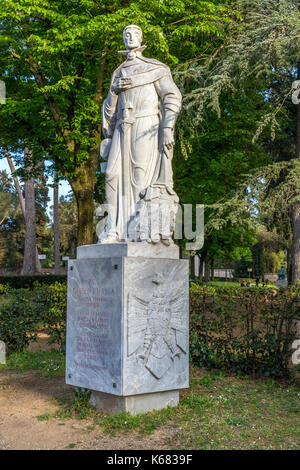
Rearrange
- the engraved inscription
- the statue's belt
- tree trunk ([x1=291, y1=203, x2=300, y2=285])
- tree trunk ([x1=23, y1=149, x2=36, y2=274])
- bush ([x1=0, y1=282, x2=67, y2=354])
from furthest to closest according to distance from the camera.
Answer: tree trunk ([x1=23, y1=149, x2=36, y2=274]), tree trunk ([x1=291, y1=203, x2=300, y2=285]), bush ([x1=0, y1=282, x2=67, y2=354]), the statue's belt, the engraved inscription

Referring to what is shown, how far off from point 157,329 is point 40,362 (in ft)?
12.6

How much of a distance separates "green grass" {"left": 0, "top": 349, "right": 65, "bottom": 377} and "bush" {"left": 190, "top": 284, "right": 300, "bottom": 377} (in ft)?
7.38

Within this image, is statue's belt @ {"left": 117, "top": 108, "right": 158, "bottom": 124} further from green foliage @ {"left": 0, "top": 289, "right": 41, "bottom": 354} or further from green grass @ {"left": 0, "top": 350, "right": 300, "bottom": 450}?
green foliage @ {"left": 0, "top": 289, "right": 41, "bottom": 354}

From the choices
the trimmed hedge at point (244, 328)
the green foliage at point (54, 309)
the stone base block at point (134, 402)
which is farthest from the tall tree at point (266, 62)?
the stone base block at point (134, 402)

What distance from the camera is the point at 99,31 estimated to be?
12.0 meters

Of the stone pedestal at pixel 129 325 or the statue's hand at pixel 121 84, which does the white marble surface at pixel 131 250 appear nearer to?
the stone pedestal at pixel 129 325

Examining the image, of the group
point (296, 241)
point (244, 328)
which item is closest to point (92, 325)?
point (244, 328)

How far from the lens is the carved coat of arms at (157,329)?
18.4 ft

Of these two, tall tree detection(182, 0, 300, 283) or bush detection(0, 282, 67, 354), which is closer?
bush detection(0, 282, 67, 354)

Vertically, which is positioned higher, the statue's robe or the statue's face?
the statue's face

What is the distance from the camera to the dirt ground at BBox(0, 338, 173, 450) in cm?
491

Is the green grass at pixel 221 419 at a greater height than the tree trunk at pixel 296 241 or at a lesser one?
lesser

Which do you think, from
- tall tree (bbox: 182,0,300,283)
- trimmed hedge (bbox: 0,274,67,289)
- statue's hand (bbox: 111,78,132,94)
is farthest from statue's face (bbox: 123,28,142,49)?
trimmed hedge (bbox: 0,274,67,289)

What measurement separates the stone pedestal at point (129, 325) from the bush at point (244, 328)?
6.79 feet
